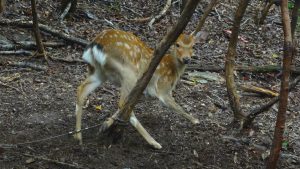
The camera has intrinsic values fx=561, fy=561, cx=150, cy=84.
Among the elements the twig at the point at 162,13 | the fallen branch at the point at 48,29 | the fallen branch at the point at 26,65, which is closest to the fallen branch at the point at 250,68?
the fallen branch at the point at 48,29

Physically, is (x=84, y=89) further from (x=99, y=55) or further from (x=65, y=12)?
(x=65, y=12)

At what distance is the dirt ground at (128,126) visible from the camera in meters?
5.30

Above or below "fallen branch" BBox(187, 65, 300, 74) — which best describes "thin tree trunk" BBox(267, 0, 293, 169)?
above

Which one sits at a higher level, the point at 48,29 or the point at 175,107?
the point at 175,107

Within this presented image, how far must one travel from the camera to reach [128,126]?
19.9 ft

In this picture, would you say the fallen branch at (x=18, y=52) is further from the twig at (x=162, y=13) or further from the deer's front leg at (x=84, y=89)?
the twig at (x=162, y=13)

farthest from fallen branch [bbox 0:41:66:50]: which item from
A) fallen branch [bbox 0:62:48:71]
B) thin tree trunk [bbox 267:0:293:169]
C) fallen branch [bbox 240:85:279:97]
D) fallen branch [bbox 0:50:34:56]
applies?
thin tree trunk [bbox 267:0:293:169]

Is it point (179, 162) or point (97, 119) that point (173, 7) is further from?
point (179, 162)

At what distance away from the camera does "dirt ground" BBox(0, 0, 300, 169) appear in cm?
530

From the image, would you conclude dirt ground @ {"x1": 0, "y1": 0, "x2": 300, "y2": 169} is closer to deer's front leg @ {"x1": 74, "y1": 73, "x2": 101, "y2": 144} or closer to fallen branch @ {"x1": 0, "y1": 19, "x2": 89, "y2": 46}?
fallen branch @ {"x1": 0, "y1": 19, "x2": 89, "y2": 46}

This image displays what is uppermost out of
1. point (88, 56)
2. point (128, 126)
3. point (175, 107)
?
point (88, 56)

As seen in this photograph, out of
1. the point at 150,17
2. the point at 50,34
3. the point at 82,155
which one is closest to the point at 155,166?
the point at 82,155

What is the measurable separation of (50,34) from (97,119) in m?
2.84

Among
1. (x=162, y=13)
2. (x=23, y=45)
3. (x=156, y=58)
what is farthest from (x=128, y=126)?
(x=162, y=13)
